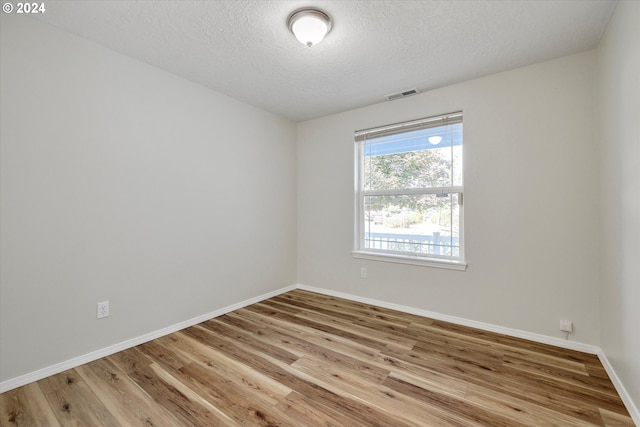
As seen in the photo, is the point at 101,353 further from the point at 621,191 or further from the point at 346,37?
the point at 621,191

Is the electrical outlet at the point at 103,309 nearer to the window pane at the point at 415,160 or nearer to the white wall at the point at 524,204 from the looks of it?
the white wall at the point at 524,204

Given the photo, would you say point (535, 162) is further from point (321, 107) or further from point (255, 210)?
point (255, 210)

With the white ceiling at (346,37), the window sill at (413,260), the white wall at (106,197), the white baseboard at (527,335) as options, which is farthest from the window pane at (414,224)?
the white wall at (106,197)

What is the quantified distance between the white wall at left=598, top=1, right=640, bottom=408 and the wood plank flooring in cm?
31

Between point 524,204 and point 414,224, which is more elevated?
point 524,204

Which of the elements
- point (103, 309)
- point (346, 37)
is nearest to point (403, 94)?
point (346, 37)

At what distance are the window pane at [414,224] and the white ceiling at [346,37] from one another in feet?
4.14

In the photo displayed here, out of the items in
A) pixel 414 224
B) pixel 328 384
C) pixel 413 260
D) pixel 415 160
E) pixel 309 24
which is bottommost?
pixel 328 384

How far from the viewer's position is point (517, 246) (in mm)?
2525

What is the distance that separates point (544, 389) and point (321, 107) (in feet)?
11.0

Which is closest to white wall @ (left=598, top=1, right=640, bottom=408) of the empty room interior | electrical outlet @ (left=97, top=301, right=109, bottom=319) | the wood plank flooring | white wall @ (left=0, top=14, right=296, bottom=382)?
the empty room interior

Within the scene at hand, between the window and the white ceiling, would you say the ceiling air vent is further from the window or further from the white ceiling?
the window

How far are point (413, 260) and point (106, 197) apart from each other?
2995 mm

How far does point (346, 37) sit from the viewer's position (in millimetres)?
2098
